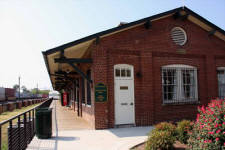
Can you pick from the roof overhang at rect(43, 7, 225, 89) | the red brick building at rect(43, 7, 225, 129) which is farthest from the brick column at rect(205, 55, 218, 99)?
the roof overhang at rect(43, 7, 225, 89)

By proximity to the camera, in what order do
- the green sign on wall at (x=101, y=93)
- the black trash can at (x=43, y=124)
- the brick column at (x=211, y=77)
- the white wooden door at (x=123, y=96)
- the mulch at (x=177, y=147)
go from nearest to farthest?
the mulch at (x=177, y=147) → the black trash can at (x=43, y=124) → the green sign on wall at (x=101, y=93) → the white wooden door at (x=123, y=96) → the brick column at (x=211, y=77)

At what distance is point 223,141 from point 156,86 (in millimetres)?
5879

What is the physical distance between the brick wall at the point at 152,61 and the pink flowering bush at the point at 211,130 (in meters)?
4.81

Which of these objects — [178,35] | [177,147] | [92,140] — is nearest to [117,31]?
[178,35]

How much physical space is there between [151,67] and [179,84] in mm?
1861

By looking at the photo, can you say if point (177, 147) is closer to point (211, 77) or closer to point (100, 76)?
point (100, 76)

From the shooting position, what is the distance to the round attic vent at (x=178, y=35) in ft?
35.4

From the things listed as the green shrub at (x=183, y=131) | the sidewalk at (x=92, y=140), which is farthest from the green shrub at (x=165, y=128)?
the sidewalk at (x=92, y=140)

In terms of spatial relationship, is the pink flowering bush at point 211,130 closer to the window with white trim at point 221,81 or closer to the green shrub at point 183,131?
the green shrub at point 183,131

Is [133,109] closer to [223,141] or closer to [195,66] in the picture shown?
[195,66]

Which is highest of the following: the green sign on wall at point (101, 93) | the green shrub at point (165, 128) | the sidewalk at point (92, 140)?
the green sign on wall at point (101, 93)

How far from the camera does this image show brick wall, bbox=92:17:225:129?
916 centimetres

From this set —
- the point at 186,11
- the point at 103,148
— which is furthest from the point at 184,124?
the point at 186,11

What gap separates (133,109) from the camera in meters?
9.59
